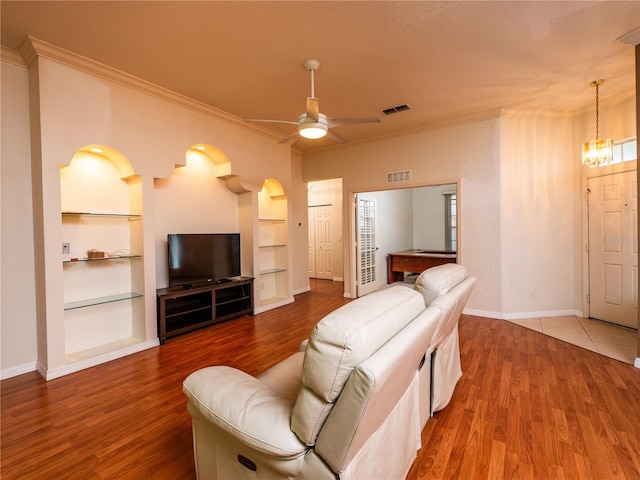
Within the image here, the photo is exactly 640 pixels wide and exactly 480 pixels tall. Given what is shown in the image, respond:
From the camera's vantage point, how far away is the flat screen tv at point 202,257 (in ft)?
12.7

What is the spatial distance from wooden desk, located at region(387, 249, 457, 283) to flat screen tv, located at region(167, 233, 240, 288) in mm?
3607

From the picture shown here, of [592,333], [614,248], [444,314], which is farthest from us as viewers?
[614,248]

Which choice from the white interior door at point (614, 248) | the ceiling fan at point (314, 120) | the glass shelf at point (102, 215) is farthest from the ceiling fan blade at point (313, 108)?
the white interior door at point (614, 248)

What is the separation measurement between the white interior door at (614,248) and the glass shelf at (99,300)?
595cm

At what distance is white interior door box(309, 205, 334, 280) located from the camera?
803 cm

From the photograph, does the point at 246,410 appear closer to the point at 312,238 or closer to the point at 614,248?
the point at 614,248

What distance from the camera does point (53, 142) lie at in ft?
9.09

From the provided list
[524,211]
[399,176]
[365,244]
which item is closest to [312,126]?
[399,176]

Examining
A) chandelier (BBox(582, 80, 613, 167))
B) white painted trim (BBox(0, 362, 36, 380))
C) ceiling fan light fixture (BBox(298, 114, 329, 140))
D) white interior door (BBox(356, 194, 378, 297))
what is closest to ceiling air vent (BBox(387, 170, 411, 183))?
white interior door (BBox(356, 194, 378, 297))

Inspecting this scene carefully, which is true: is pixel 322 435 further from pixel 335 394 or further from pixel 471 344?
pixel 471 344

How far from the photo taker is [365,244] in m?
6.12

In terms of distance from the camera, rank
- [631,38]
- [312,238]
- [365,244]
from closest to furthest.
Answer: [631,38] < [365,244] < [312,238]

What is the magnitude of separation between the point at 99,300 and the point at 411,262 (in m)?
5.33

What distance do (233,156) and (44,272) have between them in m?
2.63
